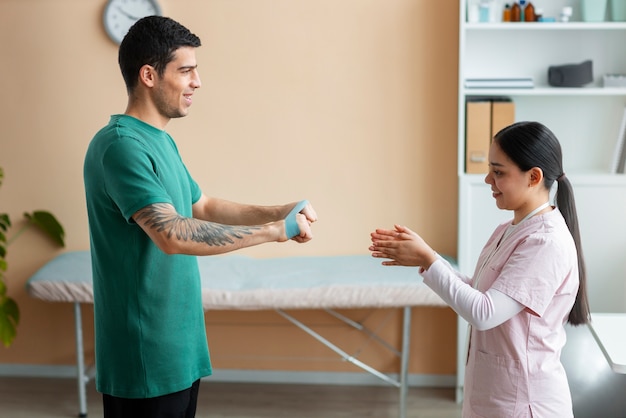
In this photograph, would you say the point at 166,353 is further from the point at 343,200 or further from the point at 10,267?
the point at 10,267

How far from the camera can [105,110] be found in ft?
11.7

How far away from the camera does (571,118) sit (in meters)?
3.40

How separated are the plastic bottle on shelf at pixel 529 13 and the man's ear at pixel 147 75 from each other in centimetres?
191

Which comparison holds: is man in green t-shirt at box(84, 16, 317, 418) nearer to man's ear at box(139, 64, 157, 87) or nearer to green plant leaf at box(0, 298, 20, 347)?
man's ear at box(139, 64, 157, 87)

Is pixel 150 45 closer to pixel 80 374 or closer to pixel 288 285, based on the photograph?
pixel 288 285

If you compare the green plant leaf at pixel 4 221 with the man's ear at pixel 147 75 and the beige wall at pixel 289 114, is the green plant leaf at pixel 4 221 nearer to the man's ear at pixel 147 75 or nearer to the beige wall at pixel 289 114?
the beige wall at pixel 289 114

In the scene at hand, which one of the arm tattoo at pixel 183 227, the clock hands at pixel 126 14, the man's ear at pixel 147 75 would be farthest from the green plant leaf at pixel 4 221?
the arm tattoo at pixel 183 227

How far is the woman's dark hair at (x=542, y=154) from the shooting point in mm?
1754

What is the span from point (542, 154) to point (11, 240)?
2.74m

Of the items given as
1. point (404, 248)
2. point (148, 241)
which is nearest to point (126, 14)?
point (148, 241)

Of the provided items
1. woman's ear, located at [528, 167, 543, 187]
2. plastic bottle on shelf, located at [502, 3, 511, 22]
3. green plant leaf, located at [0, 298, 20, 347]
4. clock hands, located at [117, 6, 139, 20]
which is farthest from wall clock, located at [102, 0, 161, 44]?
woman's ear, located at [528, 167, 543, 187]

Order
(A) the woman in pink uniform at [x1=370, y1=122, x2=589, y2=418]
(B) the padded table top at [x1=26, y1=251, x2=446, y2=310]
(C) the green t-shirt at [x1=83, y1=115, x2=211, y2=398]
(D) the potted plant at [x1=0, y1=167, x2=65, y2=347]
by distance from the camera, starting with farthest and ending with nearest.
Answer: (D) the potted plant at [x1=0, y1=167, x2=65, y2=347], (B) the padded table top at [x1=26, y1=251, x2=446, y2=310], (C) the green t-shirt at [x1=83, y1=115, x2=211, y2=398], (A) the woman in pink uniform at [x1=370, y1=122, x2=589, y2=418]

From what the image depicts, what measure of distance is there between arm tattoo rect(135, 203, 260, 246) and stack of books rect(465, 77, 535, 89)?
68.4 inches

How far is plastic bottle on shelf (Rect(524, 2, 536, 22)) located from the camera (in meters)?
3.23
